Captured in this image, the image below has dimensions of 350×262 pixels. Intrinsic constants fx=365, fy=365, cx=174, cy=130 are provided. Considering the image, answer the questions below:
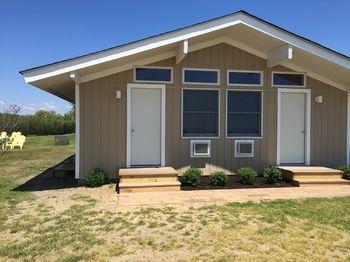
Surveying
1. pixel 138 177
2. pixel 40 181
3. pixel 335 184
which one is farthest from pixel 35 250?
pixel 335 184

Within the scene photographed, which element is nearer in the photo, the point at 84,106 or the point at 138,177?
the point at 138,177

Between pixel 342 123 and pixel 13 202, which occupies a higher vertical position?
pixel 342 123

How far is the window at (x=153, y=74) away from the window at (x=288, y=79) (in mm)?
2728

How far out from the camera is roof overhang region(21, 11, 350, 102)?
25.1 ft

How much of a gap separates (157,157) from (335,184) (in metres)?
4.20

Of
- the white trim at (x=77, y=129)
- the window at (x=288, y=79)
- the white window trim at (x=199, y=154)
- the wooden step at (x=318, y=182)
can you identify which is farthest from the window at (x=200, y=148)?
the white trim at (x=77, y=129)

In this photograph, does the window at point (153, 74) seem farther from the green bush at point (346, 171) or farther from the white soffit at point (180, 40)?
the green bush at point (346, 171)

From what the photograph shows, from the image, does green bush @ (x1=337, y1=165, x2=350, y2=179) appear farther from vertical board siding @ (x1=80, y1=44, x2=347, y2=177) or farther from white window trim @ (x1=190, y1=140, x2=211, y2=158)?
white window trim @ (x1=190, y1=140, x2=211, y2=158)

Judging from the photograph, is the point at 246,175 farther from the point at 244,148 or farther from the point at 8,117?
the point at 8,117

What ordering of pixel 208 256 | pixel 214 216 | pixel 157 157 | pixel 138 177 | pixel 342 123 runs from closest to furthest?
pixel 208 256, pixel 214 216, pixel 138 177, pixel 157 157, pixel 342 123

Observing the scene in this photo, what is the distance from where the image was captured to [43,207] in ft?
20.3

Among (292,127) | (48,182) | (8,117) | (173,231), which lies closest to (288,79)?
(292,127)

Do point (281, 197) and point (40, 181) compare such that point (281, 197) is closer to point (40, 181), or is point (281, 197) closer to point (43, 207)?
point (43, 207)

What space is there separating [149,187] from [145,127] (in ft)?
6.06
